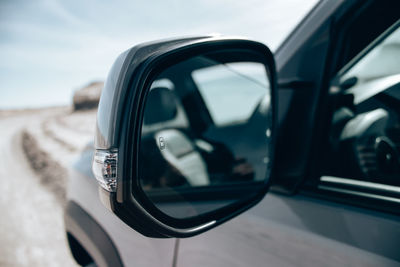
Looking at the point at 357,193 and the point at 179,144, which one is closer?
the point at 357,193

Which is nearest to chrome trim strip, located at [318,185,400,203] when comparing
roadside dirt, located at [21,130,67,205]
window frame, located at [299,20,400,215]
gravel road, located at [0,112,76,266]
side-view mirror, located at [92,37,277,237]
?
window frame, located at [299,20,400,215]

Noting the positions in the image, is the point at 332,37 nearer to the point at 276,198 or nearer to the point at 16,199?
the point at 276,198

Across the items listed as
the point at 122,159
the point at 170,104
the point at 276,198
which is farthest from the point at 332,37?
the point at 170,104

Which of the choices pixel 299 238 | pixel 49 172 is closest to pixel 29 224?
pixel 49 172

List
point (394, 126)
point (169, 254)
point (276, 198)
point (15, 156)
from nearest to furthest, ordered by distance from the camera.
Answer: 1. point (394, 126)
2. point (276, 198)
3. point (169, 254)
4. point (15, 156)

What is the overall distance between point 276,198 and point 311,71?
0.57m

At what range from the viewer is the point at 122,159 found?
0.77 m

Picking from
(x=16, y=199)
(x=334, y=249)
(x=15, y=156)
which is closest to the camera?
(x=334, y=249)

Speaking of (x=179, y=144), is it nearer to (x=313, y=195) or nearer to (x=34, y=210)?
(x=313, y=195)

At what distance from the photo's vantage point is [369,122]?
1.13 m

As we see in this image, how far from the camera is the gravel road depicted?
3.41 metres

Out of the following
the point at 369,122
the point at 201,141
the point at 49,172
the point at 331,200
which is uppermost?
the point at 369,122

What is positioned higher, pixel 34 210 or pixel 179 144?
pixel 179 144

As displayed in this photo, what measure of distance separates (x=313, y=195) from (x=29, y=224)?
461 cm
